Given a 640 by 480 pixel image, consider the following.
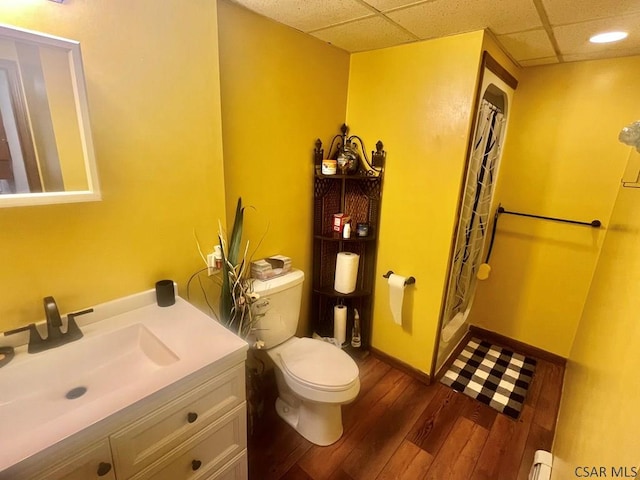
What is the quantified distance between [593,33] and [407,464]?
2.25 meters

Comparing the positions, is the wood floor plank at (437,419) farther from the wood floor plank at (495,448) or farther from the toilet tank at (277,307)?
the toilet tank at (277,307)

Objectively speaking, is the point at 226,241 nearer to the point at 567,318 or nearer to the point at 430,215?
the point at 430,215

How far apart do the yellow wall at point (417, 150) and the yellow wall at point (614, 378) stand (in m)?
0.72

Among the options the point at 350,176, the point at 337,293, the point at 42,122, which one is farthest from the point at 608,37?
the point at 42,122

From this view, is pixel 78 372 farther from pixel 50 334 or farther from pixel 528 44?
pixel 528 44

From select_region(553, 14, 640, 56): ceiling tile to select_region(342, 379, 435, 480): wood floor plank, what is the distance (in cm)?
209

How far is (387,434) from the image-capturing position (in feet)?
5.59

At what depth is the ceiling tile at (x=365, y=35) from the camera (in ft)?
4.95

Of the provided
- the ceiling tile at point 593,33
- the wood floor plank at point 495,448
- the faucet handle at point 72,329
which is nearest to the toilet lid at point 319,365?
the wood floor plank at point 495,448

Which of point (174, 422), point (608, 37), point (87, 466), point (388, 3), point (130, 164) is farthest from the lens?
point (608, 37)

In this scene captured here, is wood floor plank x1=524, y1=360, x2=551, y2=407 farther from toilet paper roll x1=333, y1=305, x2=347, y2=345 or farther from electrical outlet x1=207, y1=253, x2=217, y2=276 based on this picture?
electrical outlet x1=207, y1=253, x2=217, y2=276

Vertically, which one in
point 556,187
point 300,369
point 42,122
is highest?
point 42,122

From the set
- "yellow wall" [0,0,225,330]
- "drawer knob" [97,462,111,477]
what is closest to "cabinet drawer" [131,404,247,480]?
"drawer knob" [97,462,111,477]

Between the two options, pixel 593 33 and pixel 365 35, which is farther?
pixel 365 35
